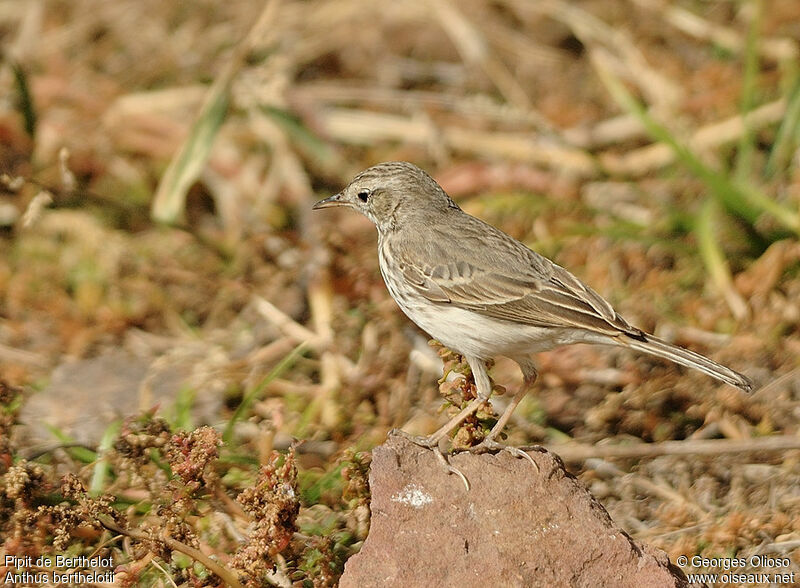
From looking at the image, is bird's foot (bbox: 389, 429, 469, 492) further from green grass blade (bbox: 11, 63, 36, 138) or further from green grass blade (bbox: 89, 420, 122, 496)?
green grass blade (bbox: 11, 63, 36, 138)

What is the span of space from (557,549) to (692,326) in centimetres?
297

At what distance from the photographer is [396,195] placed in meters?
5.37

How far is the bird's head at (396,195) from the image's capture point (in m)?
5.33

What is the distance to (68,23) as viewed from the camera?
9953 millimetres

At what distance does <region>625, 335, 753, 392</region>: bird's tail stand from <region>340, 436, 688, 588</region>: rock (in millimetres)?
733

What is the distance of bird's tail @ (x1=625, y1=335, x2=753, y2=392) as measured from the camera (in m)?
4.24

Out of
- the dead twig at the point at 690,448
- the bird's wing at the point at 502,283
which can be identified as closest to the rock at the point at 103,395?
the bird's wing at the point at 502,283

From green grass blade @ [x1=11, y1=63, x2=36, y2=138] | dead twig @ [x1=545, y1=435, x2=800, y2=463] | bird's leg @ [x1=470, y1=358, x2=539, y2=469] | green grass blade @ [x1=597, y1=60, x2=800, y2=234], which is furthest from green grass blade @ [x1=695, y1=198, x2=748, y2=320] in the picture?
green grass blade @ [x1=11, y1=63, x2=36, y2=138]

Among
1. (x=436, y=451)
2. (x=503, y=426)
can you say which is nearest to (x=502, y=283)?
(x=503, y=426)

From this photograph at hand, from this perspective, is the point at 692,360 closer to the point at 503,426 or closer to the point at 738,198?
the point at 503,426

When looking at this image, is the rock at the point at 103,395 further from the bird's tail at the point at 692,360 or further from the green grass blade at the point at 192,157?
the bird's tail at the point at 692,360

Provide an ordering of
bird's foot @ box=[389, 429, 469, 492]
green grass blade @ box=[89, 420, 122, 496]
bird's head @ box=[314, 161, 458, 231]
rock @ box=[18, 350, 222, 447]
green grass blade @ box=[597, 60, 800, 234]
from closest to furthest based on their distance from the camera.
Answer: bird's foot @ box=[389, 429, 469, 492]
green grass blade @ box=[89, 420, 122, 496]
bird's head @ box=[314, 161, 458, 231]
rock @ box=[18, 350, 222, 447]
green grass blade @ box=[597, 60, 800, 234]

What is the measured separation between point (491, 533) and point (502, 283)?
1.32 metres

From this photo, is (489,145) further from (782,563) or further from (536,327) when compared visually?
(782,563)
